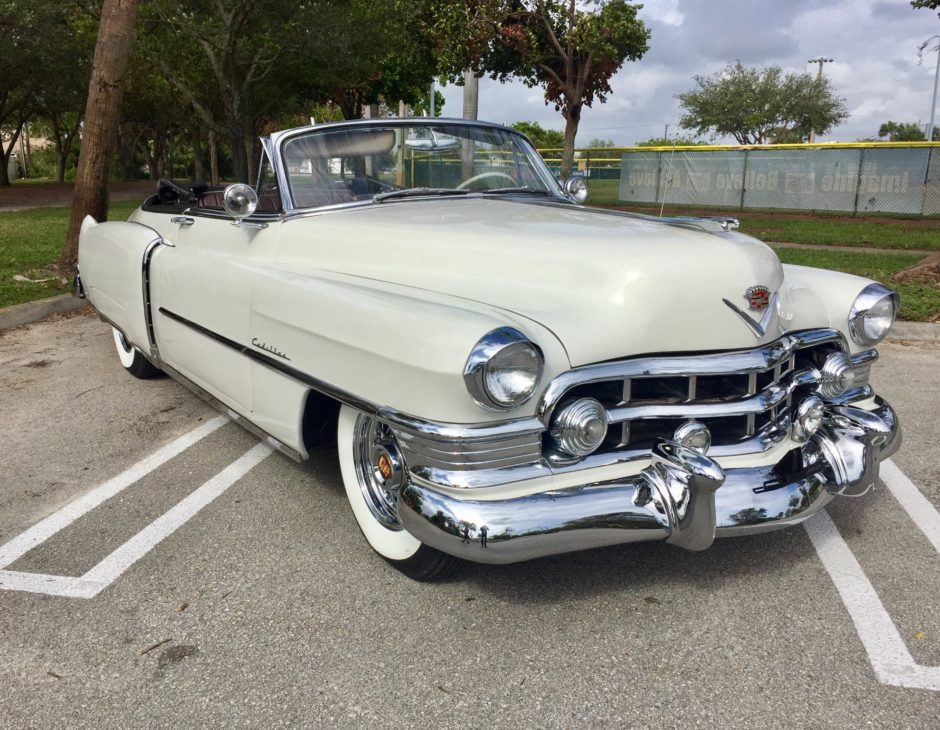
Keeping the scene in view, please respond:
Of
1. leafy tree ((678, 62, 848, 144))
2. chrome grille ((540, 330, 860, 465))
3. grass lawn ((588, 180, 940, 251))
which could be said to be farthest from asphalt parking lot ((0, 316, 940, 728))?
leafy tree ((678, 62, 848, 144))

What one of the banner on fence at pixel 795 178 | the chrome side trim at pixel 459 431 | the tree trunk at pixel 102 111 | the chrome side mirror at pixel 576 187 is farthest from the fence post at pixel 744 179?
the chrome side trim at pixel 459 431

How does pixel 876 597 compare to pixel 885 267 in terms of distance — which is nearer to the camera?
pixel 876 597

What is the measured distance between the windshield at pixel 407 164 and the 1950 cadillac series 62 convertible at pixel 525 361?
1cm

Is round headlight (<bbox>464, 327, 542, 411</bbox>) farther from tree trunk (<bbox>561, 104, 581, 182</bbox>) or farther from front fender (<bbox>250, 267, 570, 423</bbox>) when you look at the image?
tree trunk (<bbox>561, 104, 581, 182</bbox>)

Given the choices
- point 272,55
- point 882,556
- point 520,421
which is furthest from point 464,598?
point 272,55

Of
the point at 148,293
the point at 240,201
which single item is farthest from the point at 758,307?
the point at 148,293

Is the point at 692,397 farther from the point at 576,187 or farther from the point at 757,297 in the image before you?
the point at 576,187

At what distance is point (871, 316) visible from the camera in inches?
127

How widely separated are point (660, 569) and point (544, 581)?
1.39ft

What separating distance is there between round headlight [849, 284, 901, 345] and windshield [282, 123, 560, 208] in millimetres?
1560

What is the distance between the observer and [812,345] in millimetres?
2998

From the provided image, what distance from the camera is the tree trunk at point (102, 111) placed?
800cm

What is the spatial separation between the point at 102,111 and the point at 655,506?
7660 millimetres

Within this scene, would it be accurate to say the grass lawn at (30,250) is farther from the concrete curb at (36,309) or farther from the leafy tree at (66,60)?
the leafy tree at (66,60)
